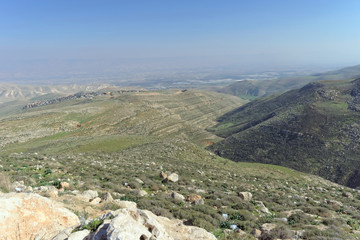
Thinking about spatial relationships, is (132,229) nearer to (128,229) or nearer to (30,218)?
(128,229)

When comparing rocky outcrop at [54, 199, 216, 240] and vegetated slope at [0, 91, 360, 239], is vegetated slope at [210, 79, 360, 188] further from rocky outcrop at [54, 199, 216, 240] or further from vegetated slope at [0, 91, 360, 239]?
rocky outcrop at [54, 199, 216, 240]

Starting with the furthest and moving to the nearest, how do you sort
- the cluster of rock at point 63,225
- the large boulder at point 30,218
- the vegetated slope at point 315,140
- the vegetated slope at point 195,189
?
the vegetated slope at point 315,140, the vegetated slope at point 195,189, the large boulder at point 30,218, the cluster of rock at point 63,225

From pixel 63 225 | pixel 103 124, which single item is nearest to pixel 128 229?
pixel 63 225

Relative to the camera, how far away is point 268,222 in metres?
12.0

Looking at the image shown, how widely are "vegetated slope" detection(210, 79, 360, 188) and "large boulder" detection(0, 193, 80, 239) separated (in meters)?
56.5

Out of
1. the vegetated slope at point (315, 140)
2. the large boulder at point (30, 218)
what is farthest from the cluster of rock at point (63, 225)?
the vegetated slope at point (315, 140)

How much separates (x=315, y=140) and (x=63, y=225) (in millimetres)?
69286

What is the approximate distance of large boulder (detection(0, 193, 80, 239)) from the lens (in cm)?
657

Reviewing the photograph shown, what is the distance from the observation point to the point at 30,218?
23.3 feet

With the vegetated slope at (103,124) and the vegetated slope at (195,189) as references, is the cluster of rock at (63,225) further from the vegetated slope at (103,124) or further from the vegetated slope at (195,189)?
the vegetated slope at (103,124)

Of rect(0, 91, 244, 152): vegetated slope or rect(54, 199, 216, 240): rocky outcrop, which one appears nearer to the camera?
rect(54, 199, 216, 240): rocky outcrop

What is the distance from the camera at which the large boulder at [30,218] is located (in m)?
6.57

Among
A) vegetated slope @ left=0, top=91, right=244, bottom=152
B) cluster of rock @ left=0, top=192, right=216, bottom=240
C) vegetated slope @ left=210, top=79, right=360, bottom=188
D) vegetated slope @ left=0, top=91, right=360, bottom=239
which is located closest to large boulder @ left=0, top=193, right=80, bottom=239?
cluster of rock @ left=0, top=192, right=216, bottom=240

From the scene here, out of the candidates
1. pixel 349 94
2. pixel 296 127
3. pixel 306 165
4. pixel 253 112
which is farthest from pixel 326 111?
pixel 253 112
